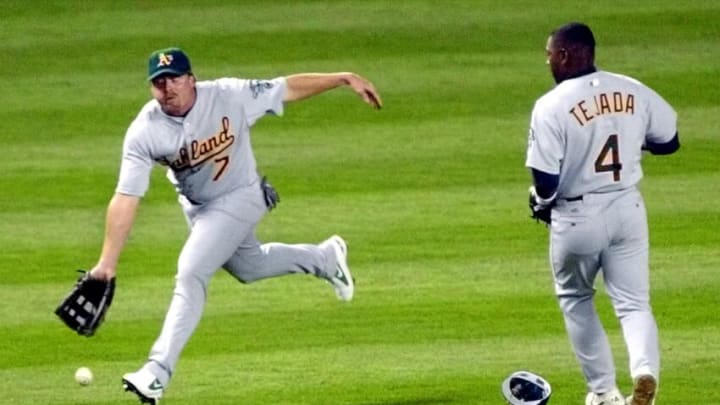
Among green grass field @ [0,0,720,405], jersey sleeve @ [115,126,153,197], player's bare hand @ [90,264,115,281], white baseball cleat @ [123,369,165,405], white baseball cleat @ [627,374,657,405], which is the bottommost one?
green grass field @ [0,0,720,405]

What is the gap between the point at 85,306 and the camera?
793 centimetres

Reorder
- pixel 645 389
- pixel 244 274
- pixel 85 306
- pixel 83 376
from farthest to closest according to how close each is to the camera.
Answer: pixel 244 274
pixel 83 376
pixel 85 306
pixel 645 389

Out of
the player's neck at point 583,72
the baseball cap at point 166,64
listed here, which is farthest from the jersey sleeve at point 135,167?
the player's neck at point 583,72

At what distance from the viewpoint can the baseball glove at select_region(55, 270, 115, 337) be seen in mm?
7898

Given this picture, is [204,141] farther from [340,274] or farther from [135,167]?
[340,274]

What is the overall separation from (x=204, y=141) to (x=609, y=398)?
83.9 inches

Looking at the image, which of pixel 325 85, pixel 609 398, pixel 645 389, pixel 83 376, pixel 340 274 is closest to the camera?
pixel 645 389

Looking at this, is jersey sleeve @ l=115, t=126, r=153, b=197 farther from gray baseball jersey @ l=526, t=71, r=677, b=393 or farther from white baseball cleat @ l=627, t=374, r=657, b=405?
white baseball cleat @ l=627, t=374, r=657, b=405

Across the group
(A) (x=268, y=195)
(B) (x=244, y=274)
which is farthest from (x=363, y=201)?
(A) (x=268, y=195)

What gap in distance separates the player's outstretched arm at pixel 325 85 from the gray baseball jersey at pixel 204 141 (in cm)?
6

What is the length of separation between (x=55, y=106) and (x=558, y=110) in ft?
22.5

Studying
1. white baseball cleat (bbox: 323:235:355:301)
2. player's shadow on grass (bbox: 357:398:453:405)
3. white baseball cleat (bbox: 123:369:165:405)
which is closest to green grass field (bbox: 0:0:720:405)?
player's shadow on grass (bbox: 357:398:453:405)

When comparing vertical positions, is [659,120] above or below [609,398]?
above

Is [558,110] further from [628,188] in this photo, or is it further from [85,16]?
[85,16]
